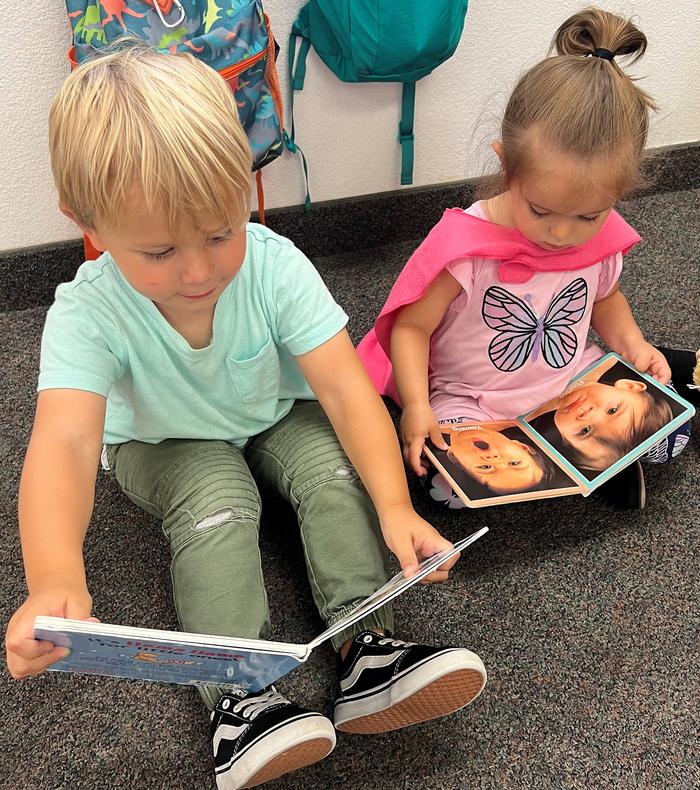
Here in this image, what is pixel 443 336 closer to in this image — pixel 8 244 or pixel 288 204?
pixel 288 204

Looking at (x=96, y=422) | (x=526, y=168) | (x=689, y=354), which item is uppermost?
(x=526, y=168)

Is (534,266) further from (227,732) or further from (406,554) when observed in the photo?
(227,732)

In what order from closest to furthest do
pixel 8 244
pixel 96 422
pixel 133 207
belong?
pixel 133 207
pixel 96 422
pixel 8 244

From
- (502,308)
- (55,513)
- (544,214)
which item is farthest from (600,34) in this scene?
(55,513)

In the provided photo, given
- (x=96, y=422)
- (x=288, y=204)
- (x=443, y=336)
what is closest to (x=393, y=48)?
(x=288, y=204)

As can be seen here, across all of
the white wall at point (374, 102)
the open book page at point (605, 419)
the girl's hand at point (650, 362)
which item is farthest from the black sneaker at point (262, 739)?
the white wall at point (374, 102)

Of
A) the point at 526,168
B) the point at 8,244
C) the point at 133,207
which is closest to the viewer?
the point at 133,207

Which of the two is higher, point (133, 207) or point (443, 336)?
point (133, 207)

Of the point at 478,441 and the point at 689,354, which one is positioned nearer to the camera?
the point at 478,441

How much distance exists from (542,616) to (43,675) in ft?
1.89

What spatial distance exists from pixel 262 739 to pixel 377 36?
100cm

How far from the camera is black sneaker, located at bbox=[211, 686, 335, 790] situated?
70 centimetres

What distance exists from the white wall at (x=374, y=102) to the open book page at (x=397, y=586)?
800 mm

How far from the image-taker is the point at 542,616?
932 millimetres
